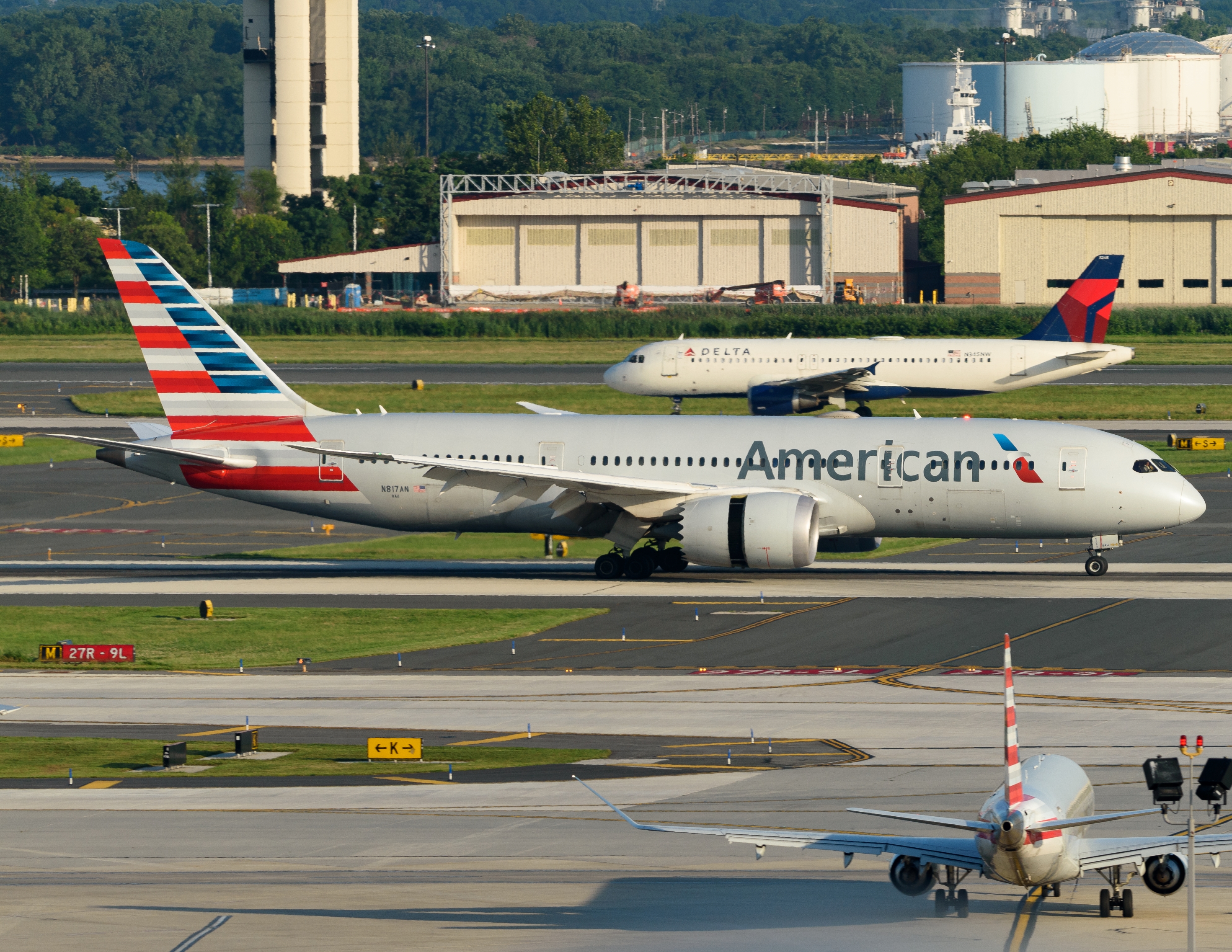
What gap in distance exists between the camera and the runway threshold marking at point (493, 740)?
103ft

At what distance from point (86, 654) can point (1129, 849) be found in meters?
27.2

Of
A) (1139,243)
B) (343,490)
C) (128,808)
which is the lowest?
(128,808)

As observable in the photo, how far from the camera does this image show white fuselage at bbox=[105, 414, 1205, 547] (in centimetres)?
4794

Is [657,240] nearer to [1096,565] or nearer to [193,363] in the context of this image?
[193,363]

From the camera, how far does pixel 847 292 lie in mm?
157250

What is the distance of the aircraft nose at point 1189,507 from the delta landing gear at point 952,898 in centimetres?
2994

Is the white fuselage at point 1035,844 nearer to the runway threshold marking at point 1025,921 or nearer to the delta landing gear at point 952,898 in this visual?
the runway threshold marking at point 1025,921

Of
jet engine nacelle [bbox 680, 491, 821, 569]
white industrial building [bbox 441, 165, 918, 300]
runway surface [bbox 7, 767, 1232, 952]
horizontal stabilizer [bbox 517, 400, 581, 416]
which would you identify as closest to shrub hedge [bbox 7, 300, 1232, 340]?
white industrial building [bbox 441, 165, 918, 300]

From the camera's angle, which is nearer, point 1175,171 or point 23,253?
point 1175,171

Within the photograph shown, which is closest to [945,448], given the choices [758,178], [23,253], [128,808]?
[128,808]

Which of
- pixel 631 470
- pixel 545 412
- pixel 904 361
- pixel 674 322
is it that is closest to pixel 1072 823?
pixel 631 470

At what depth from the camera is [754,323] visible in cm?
13675

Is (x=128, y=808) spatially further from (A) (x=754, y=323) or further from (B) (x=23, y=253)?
(B) (x=23, y=253)

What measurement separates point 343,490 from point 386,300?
390 feet
